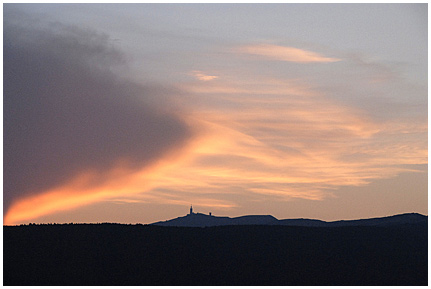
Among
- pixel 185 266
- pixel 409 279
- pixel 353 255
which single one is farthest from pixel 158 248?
pixel 409 279

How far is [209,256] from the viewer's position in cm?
4153

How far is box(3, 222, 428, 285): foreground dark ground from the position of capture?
123ft

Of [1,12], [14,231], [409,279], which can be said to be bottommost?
[409,279]

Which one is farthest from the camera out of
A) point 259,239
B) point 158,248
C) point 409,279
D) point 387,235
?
point 387,235

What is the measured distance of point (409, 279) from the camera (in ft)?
128

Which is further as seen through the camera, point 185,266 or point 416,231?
point 416,231

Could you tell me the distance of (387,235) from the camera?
48375mm

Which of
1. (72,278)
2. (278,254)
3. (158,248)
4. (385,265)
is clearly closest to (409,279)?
(385,265)

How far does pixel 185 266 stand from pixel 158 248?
125 inches

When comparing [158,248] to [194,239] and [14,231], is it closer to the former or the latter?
[194,239]

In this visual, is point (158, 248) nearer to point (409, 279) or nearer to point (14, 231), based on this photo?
point (14, 231)

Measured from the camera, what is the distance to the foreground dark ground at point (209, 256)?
3747cm

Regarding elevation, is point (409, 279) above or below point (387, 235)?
below

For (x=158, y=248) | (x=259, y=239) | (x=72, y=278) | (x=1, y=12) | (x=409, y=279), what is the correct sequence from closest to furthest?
(x=1, y=12)
(x=72, y=278)
(x=409, y=279)
(x=158, y=248)
(x=259, y=239)
